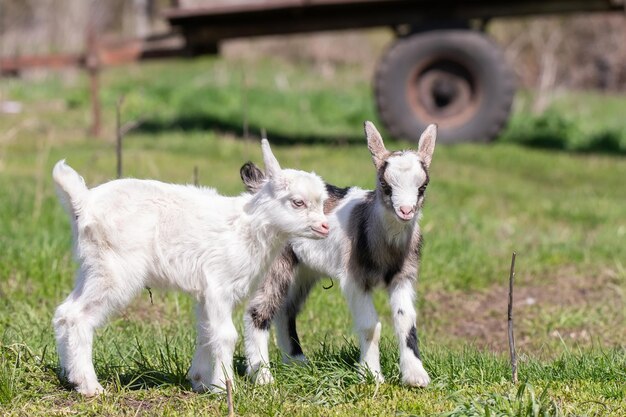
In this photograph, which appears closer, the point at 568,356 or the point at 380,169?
the point at 380,169

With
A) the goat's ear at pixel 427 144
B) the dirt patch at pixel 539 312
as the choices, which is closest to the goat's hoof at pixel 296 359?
the goat's ear at pixel 427 144

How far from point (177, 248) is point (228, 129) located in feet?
37.2

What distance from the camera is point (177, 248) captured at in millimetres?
5211

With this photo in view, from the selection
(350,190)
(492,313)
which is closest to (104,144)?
(492,313)

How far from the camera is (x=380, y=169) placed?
552 centimetres

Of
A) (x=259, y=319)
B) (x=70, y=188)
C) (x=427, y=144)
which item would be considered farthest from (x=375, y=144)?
(x=70, y=188)

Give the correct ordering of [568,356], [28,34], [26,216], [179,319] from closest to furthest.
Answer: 1. [568,356]
2. [179,319]
3. [26,216]
4. [28,34]

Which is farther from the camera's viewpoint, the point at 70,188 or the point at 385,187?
the point at 385,187

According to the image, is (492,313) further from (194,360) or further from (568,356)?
(194,360)

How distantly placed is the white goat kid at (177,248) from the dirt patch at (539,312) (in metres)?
2.62

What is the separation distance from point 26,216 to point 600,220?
19.3 ft

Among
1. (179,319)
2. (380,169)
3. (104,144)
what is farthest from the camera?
(104,144)

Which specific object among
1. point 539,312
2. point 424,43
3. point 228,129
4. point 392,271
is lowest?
point 539,312

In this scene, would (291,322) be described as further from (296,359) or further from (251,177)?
(251,177)
